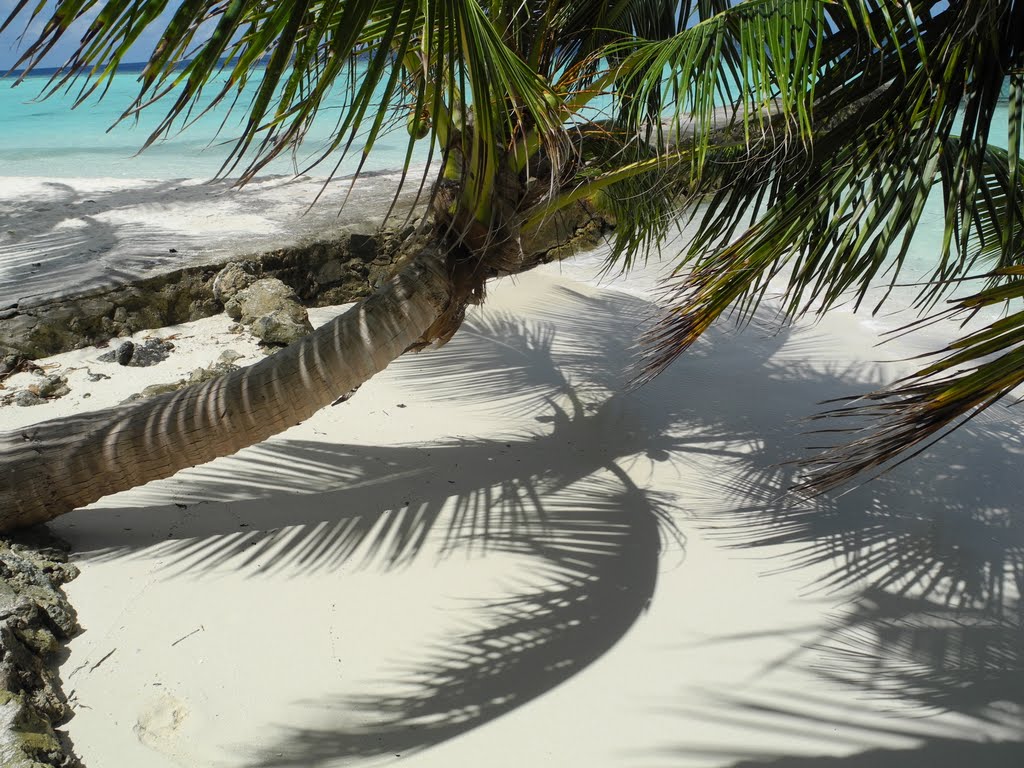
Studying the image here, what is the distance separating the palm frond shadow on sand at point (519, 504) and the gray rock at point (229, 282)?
1.28 m

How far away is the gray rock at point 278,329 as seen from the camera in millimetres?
4309

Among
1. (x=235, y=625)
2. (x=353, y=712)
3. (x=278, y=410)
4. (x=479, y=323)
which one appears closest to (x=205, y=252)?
(x=479, y=323)

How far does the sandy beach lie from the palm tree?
0.48 m

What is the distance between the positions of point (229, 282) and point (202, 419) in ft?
7.48

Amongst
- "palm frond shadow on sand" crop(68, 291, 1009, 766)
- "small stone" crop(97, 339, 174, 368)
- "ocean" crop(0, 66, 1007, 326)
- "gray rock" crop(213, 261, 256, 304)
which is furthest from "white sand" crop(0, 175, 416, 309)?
"palm frond shadow on sand" crop(68, 291, 1009, 766)

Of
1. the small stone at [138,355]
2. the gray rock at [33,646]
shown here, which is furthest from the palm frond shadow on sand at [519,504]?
the small stone at [138,355]

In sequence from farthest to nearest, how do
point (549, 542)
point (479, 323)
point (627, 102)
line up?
point (479, 323) < point (549, 542) < point (627, 102)

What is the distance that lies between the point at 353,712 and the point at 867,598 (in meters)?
1.69

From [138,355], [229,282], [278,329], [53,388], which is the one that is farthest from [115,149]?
[53,388]

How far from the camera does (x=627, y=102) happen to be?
2.70 m

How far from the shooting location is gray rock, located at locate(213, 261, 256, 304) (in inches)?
188

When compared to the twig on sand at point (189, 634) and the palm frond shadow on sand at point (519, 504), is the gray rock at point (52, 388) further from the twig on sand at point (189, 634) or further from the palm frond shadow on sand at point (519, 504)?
the twig on sand at point (189, 634)

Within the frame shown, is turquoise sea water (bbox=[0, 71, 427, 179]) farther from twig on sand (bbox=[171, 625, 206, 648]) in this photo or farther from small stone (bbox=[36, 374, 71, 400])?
twig on sand (bbox=[171, 625, 206, 648])

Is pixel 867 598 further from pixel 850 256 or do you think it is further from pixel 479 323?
pixel 479 323
